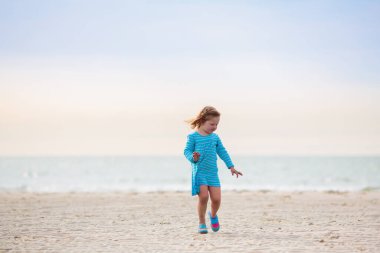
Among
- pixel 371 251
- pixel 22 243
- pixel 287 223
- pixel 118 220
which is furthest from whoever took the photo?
pixel 118 220

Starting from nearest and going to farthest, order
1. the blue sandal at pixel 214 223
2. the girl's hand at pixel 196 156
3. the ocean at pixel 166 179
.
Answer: the girl's hand at pixel 196 156 < the blue sandal at pixel 214 223 < the ocean at pixel 166 179

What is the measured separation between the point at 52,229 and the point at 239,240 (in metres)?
3.17

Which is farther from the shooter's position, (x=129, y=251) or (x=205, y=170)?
(x=205, y=170)

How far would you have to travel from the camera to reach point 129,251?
6188 mm

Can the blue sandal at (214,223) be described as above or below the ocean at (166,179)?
below

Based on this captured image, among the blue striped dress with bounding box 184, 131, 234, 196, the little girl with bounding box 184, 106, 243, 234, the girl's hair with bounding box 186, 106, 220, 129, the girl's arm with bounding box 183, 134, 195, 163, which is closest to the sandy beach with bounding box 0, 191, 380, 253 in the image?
the little girl with bounding box 184, 106, 243, 234

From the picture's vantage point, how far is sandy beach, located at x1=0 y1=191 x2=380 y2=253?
6488mm

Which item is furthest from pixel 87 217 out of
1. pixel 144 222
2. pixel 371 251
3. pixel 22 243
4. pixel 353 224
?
pixel 371 251

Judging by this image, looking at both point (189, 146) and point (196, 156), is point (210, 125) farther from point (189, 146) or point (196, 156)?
point (196, 156)

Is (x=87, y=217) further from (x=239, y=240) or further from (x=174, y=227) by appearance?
(x=239, y=240)

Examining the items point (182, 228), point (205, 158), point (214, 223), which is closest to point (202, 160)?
point (205, 158)

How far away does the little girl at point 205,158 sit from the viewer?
24.2 ft

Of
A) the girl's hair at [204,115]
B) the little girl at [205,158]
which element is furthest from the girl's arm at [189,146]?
the girl's hair at [204,115]

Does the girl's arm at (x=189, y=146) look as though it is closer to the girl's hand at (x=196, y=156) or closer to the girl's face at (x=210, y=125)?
the girl's face at (x=210, y=125)
